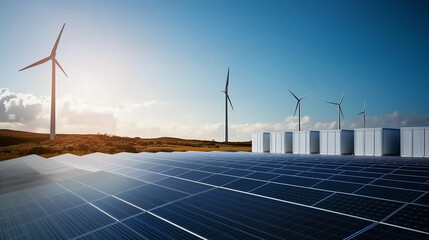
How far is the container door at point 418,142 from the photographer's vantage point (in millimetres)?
31789

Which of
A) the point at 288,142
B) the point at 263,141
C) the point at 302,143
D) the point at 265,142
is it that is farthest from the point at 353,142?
the point at 263,141

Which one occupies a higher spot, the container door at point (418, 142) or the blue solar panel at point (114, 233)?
the container door at point (418, 142)

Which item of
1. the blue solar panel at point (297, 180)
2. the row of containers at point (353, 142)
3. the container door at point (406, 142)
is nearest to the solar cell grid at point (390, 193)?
the blue solar panel at point (297, 180)

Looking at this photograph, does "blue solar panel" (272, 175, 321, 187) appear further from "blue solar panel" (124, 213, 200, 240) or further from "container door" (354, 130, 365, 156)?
"container door" (354, 130, 365, 156)

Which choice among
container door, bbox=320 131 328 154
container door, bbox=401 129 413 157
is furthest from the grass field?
container door, bbox=401 129 413 157

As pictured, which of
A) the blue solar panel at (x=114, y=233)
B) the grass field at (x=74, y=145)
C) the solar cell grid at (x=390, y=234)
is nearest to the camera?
the solar cell grid at (x=390, y=234)

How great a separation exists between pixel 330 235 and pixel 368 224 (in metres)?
1.31

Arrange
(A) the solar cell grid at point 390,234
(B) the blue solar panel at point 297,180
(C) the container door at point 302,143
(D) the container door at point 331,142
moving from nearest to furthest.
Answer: (A) the solar cell grid at point 390,234 → (B) the blue solar panel at point 297,180 → (D) the container door at point 331,142 → (C) the container door at point 302,143

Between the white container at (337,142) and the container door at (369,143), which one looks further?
the white container at (337,142)

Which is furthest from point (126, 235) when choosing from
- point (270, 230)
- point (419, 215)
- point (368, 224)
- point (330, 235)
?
point (419, 215)

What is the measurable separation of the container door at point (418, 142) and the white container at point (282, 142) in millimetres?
16976

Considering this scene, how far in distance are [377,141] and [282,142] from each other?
45.7ft

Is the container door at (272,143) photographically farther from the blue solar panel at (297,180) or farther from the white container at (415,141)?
the blue solar panel at (297,180)

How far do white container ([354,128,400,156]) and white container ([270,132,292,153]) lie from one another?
10.8 meters
